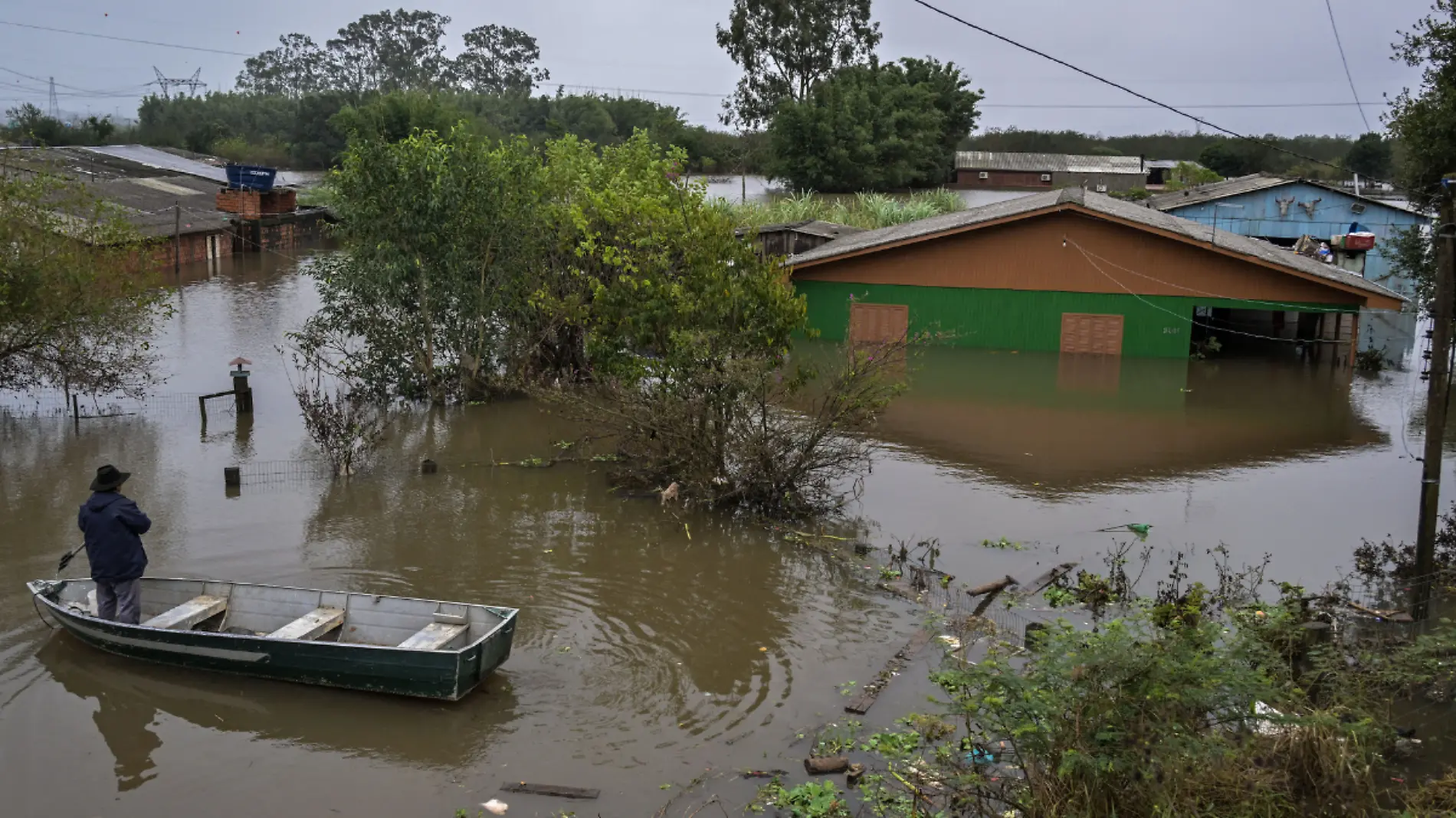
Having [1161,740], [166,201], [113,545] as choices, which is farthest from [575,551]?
[166,201]

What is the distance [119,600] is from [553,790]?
17.3 feet

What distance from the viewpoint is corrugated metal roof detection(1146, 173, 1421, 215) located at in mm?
37594

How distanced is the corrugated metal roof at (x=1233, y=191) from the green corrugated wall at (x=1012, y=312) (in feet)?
35.1

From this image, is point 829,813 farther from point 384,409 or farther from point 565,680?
point 384,409

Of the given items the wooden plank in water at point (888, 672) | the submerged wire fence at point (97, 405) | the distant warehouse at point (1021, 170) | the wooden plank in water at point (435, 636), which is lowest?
the wooden plank in water at point (888, 672)

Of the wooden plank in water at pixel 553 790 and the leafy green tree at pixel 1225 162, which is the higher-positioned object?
the leafy green tree at pixel 1225 162

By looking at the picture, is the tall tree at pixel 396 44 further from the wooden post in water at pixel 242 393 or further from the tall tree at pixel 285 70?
the wooden post in water at pixel 242 393

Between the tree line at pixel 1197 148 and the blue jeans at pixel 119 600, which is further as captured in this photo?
the tree line at pixel 1197 148

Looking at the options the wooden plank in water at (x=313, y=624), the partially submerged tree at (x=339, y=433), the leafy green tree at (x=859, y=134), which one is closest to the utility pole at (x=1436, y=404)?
the wooden plank in water at (x=313, y=624)

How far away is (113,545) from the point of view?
36.3 feet

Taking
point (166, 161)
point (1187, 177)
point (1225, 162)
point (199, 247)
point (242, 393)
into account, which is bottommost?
point (242, 393)

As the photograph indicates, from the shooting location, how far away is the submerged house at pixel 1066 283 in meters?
28.0

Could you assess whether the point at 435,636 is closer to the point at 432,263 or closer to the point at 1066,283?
the point at 432,263

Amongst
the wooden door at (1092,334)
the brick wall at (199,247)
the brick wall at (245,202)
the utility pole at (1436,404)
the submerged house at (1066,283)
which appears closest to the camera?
the utility pole at (1436,404)
